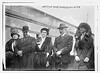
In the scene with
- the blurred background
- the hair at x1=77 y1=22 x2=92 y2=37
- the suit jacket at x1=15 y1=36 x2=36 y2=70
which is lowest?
the suit jacket at x1=15 y1=36 x2=36 y2=70

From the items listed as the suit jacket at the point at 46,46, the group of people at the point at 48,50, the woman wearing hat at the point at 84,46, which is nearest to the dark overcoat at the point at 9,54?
the group of people at the point at 48,50

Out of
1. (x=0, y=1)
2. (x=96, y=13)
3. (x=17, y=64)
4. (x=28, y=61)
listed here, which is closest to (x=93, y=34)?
(x=96, y=13)

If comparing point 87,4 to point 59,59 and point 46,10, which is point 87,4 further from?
point 59,59

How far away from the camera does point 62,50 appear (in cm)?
136

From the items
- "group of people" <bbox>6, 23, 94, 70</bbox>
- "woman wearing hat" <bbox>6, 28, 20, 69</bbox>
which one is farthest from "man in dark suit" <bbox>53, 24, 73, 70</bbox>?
"woman wearing hat" <bbox>6, 28, 20, 69</bbox>

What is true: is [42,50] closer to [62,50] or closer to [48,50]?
[48,50]

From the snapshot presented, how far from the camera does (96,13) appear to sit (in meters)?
1.35

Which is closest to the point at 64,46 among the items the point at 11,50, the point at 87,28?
the point at 87,28

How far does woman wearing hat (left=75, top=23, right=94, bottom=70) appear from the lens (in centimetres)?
136

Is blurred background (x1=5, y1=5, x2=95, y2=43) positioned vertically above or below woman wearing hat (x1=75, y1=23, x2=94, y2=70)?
above

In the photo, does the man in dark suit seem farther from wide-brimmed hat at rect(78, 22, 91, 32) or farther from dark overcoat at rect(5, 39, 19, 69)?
dark overcoat at rect(5, 39, 19, 69)

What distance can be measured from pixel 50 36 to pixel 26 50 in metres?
0.26

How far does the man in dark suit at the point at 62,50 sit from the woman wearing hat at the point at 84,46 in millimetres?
75

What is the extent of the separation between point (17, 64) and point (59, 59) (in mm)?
398
